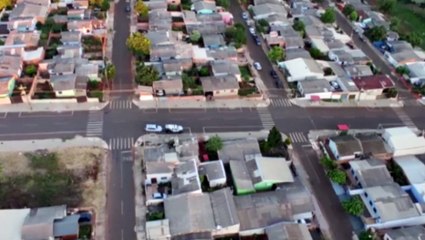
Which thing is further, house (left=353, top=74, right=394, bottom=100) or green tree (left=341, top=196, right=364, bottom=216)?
house (left=353, top=74, right=394, bottom=100)

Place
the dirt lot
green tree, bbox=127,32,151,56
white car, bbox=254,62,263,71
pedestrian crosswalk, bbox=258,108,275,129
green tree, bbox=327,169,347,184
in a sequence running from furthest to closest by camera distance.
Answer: white car, bbox=254,62,263,71 → green tree, bbox=127,32,151,56 → pedestrian crosswalk, bbox=258,108,275,129 → green tree, bbox=327,169,347,184 → the dirt lot

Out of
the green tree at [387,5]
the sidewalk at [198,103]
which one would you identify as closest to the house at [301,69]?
the sidewalk at [198,103]

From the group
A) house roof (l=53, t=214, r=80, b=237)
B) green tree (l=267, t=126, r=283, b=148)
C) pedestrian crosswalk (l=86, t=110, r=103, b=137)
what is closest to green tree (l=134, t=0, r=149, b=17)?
pedestrian crosswalk (l=86, t=110, r=103, b=137)

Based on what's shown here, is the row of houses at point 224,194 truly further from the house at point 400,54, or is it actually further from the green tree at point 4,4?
the green tree at point 4,4

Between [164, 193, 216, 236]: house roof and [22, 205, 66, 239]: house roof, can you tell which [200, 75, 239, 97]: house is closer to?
[164, 193, 216, 236]: house roof

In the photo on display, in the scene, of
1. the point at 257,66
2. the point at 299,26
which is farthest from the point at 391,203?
the point at 299,26

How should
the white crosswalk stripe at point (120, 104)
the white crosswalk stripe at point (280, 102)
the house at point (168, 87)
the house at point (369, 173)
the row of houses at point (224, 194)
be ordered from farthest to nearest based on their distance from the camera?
the white crosswalk stripe at point (280, 102), the house at point (168, 87), the white crosswalk stripe at point (120, 104), the house at point (369, 173), the row of houses at point (224, 194)

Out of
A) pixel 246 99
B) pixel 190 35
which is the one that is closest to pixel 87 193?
pixel 246 99
